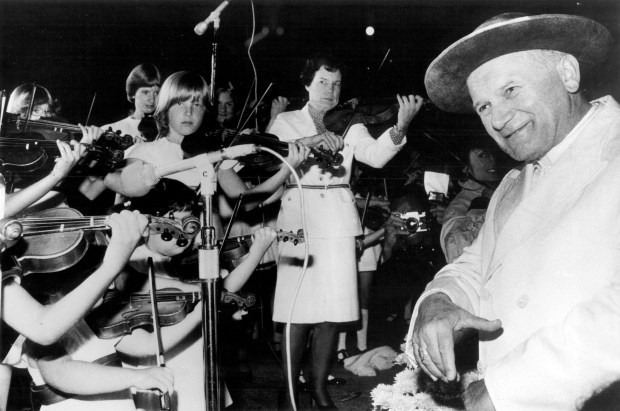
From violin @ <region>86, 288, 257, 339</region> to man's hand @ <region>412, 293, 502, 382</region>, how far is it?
107 cm

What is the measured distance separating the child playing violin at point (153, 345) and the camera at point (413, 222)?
2.22 metres

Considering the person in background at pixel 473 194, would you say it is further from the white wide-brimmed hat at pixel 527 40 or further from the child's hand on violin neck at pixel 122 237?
the child's hand on violin neck at pixel 122 237

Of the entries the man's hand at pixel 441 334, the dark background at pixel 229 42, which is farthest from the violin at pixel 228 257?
the dark background at pixel 229 42

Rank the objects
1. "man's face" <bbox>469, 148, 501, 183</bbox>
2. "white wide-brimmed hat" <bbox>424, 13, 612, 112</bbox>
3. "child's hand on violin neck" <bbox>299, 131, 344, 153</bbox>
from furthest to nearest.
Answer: "man's face" <bbox>469, 148, 501, 183</bbox>
"child's hand on violin neck" <bbox>299, 131, 344, 153</bbox>
"white wide-brimmed hat" <bbox>424, 13, 612, 112</bbox>

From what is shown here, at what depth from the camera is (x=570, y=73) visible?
1600 millimetres

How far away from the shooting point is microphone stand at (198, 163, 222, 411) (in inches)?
67.0

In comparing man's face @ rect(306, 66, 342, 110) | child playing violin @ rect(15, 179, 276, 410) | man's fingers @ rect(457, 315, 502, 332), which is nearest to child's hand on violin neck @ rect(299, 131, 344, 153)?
man's face @ rect(306, 66, 342, 110)

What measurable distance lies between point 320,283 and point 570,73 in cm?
204

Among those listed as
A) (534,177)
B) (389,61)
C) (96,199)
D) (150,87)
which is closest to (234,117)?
(150,87)

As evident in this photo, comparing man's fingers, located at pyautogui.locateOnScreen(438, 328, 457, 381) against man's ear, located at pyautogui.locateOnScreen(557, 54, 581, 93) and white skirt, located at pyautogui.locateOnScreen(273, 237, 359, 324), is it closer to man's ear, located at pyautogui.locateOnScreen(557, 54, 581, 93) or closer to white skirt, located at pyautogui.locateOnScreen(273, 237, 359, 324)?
man's ear, located at pyautogui.locateOnScreen(557, 54, 581, 93)

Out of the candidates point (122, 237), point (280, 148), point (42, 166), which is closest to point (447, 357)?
point (122, 237)

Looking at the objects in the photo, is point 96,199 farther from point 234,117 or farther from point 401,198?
point 401,198

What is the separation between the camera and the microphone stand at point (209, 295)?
1.70m

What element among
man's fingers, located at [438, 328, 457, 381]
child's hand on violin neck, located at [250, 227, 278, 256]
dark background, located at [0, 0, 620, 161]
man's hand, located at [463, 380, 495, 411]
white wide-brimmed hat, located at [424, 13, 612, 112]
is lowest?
man's hand, located at [463, 380, 495, 411]
